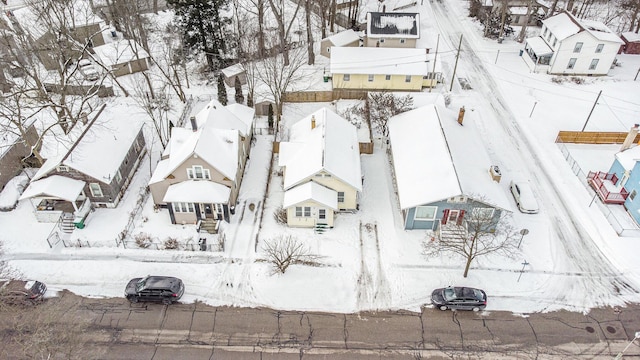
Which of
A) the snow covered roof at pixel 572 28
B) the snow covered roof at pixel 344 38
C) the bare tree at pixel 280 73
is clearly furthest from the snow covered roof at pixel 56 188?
the snow covered roof at pixel 572 28

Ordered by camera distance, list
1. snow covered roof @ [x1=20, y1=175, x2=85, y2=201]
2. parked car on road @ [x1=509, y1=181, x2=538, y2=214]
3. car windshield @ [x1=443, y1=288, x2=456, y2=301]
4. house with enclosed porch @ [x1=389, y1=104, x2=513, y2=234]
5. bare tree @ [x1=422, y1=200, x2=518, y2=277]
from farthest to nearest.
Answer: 1. parked car on road @ [x1=509, y1=181, x2=538, y2=214]
2. snow covered roof @ [x1=20, y1=175, x2=85, y2=201]
3. house with enclosed porch @ [x1=389, y1=104, x2=513, y2=234]
4. bare tree @ [x1=422, y1=200, x2=518, y2=277]
5. car windshield @ [x1=443, y1=288, x2=456, y2=301]

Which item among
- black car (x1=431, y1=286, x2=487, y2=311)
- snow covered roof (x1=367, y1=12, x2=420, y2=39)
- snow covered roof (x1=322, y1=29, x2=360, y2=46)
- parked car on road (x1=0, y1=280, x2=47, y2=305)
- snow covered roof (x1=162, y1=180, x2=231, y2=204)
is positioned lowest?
black car (x1=431, y1=286, x2=487, y2=311)

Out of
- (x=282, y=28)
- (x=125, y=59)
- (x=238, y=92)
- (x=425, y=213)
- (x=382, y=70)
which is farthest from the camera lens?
(x=125, y=59)

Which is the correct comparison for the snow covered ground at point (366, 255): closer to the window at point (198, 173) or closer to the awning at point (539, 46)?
the window at point (198, 173)

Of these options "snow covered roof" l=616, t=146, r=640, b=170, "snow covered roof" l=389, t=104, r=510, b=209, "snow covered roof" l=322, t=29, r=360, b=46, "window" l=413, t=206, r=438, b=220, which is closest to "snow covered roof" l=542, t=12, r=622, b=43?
"snow covered roof" l=616, t=146, r=640, b=170

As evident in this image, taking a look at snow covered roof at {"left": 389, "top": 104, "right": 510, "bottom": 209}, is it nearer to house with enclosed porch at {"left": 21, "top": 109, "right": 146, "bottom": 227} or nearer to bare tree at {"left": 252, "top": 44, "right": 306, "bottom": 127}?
bare tree at {"left": 252, "top": 44, "right": 306, "bottom": 127}

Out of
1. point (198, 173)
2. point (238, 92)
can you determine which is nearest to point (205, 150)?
point (198, 173)

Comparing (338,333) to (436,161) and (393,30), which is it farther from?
(393,30)
